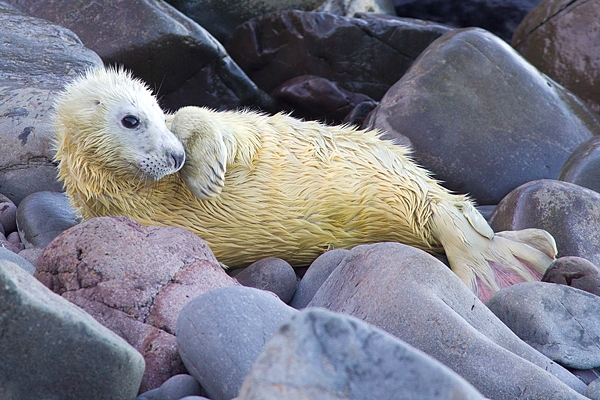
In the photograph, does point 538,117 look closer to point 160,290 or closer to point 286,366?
point 160,290

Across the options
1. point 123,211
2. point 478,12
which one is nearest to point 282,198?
point 123,211

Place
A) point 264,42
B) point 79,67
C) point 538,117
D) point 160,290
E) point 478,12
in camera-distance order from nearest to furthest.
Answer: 1. point 160,290
2. point 79,67
3. point 538,117
4. point 264,42
5. point 478,12

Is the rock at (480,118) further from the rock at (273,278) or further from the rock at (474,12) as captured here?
the rock at (474,12)

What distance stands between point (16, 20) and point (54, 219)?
2.52m

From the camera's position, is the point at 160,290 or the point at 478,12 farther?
the point at 478,12

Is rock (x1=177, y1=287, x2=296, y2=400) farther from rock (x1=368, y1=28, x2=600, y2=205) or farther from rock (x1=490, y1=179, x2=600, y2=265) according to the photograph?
rock (x1=368, y1=28, x2=600, y2=205)

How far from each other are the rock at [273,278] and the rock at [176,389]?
104 cm

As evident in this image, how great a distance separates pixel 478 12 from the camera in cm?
974

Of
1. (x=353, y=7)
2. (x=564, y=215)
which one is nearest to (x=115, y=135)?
(x=564, y=215)

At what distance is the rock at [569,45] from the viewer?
744cm

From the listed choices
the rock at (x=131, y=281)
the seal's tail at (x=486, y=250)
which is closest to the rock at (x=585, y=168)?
the seal's tail at (x=486, y=250)

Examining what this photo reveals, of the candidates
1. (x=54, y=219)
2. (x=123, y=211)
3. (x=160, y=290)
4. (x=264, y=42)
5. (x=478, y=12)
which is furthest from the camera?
(x=478, y=12)

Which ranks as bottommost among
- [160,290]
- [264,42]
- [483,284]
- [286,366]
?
[264,42]

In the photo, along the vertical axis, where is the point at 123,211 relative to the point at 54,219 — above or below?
above
